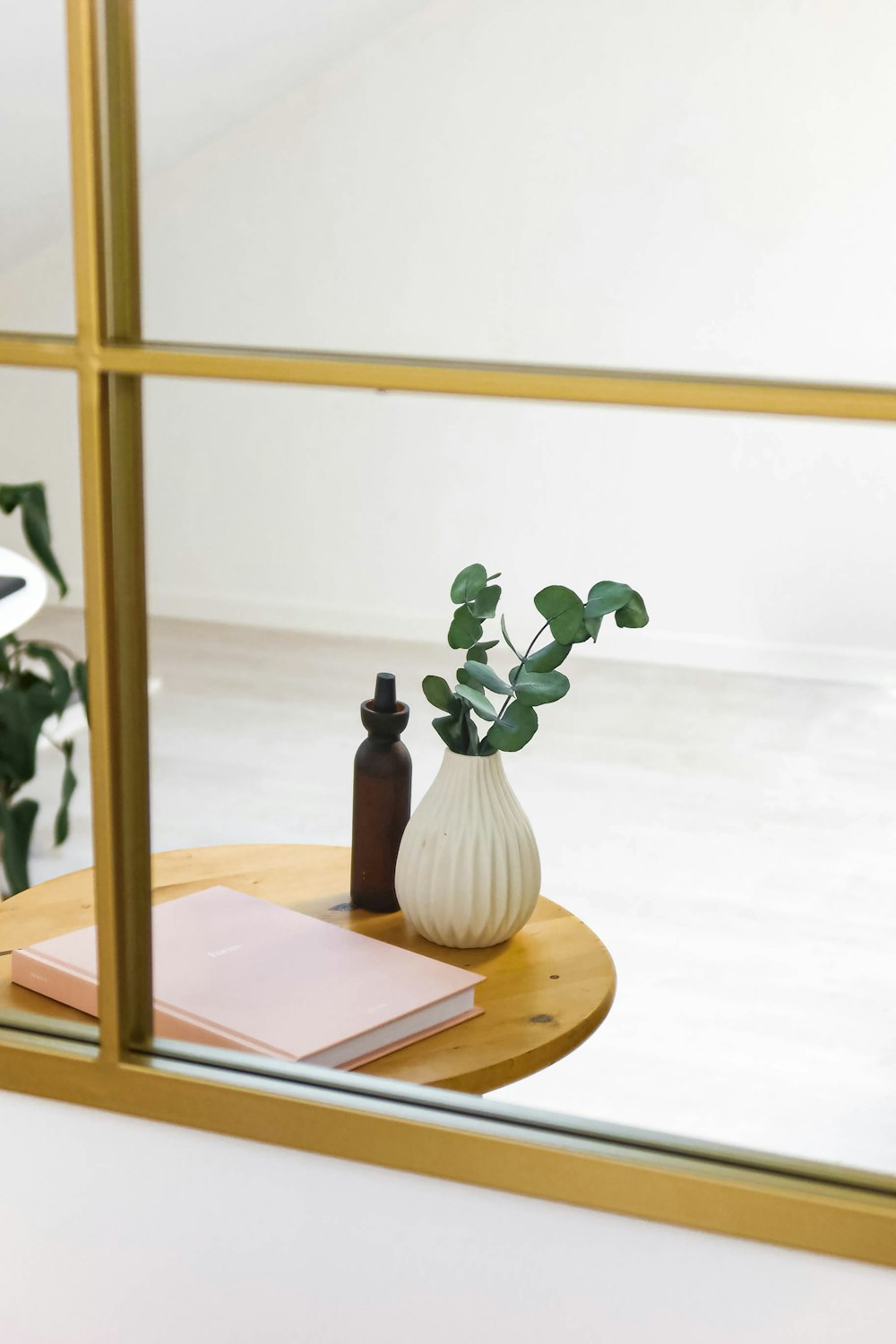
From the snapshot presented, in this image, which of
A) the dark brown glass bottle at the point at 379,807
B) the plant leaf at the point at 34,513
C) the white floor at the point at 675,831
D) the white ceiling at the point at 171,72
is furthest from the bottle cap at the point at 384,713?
the white ceiling at the point at 171,72

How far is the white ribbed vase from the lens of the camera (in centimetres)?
83

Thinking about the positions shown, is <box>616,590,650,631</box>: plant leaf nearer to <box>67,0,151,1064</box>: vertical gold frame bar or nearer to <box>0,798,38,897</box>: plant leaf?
<box>67,0,151,1064</box>: vertical gold frame bar

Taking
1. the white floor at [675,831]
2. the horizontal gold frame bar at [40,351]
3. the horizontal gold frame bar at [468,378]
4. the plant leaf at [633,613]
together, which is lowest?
the white floor at [675,831]

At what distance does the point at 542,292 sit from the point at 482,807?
8.47 feet

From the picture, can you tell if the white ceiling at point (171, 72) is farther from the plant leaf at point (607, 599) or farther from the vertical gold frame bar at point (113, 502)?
the vertical gold frame bar at point (113, 502)

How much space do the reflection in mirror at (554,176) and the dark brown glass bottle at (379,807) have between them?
2.40 m

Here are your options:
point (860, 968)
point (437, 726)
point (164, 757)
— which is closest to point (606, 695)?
point (164, 757)

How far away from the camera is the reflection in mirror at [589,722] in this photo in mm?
908

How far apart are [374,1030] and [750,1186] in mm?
245

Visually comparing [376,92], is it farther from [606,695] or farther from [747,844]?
[747,844]

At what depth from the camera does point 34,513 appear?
5.73 feet

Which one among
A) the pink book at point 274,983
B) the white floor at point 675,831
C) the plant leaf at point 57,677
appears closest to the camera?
the pink book at point 274,983

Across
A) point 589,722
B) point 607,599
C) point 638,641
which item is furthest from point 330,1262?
point 638,641

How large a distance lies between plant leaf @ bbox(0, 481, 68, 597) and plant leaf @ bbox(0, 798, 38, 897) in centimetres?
29
